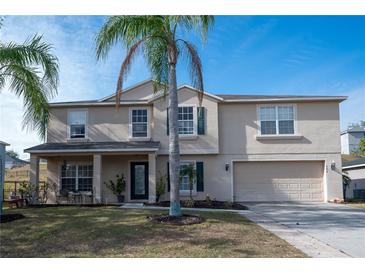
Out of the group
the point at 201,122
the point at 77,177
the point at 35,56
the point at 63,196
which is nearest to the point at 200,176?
the point at 201,122

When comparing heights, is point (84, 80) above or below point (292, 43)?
below

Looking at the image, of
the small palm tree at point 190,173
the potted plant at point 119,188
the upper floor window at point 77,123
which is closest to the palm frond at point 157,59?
the small palm tree at point 190,173

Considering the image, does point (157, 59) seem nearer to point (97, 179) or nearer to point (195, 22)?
point (195, 22)

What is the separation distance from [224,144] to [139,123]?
4.85 metres

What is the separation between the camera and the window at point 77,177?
59.1 feet

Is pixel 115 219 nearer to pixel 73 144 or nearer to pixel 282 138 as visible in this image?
pixel 73 144

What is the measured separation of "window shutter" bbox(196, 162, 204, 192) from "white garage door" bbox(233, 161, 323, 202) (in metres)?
1.87

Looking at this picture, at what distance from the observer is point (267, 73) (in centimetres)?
1650

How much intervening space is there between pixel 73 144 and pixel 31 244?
1057cm

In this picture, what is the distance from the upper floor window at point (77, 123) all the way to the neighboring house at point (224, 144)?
0.06m

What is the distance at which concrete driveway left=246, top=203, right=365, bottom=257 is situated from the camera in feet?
24.9

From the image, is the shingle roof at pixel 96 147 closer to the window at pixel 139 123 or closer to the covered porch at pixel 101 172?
the covered porch at pixel 101 172

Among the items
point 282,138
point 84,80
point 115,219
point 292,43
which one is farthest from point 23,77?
point 282,138
